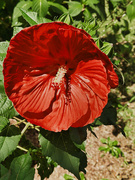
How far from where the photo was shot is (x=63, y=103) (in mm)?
928

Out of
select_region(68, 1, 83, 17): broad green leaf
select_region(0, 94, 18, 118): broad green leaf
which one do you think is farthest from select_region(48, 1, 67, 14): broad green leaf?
select_region(0, 94, 18, 118): broad green leaf

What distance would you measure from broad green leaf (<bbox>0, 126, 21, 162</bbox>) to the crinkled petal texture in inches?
12.3

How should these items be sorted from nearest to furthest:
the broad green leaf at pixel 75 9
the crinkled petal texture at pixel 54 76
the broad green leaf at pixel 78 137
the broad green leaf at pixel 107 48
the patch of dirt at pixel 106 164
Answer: the crinkled petal texture at pixel 54 76
the broad green leaf at pixel 107 48
the broad green leaf at pixel 78 137
the broad green leaf at pixel 75 9
the patch of dirt at pixel 106 164

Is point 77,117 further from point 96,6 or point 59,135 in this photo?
point 96,6

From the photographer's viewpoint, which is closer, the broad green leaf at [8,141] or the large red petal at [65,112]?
the large red petal at [65,112]

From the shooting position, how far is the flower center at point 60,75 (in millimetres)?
924

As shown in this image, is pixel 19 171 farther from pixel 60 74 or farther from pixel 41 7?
pixel 41 7

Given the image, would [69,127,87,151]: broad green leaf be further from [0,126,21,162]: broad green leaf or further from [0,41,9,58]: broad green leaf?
[0,41,9,58]: broad green leaf

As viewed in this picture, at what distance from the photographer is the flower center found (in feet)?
3.03

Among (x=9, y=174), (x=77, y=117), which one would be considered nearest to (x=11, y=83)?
(x=77, y=117)

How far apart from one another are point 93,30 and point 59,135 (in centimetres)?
57

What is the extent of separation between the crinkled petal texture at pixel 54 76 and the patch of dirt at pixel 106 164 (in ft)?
4.45

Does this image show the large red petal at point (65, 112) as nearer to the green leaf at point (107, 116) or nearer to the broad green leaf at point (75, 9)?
the green leaf at point (107, 116)

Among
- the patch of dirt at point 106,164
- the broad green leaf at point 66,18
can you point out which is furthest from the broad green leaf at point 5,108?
the patch of dirt at point 106,164
